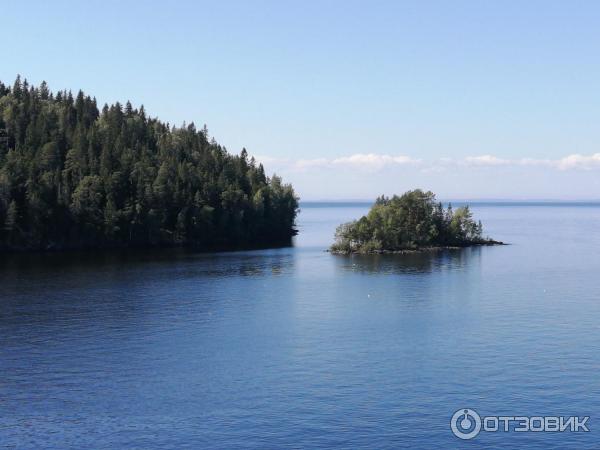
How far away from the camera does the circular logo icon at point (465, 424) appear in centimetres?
6694

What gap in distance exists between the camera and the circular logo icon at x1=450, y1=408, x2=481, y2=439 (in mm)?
66938

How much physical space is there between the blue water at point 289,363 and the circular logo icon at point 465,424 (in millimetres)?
1026

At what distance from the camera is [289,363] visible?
299 ft

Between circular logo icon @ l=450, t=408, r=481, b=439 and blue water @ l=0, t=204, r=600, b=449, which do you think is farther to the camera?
blue water @ l=0, t=204, r=600, b=449

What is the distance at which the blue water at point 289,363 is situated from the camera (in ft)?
222

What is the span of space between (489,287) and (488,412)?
298 feet

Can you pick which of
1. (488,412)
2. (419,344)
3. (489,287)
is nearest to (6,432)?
(488,412)

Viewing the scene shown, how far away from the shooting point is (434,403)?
7469 cm

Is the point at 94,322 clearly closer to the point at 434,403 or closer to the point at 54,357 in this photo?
the point at 54,357

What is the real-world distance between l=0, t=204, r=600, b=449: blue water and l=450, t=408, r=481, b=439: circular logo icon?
1.03 metres

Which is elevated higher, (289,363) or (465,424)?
(289,363)

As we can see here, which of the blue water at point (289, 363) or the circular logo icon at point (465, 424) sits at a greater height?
the blue water at point (289, 363)

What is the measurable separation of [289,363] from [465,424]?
93.7 ft

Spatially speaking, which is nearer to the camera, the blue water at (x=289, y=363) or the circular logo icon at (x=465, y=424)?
the circular logo icon at (x=465, y=424)
